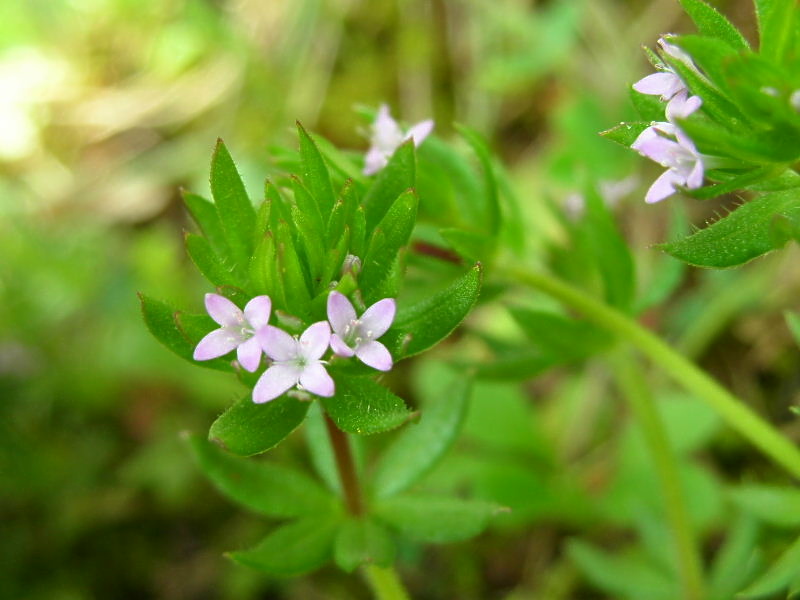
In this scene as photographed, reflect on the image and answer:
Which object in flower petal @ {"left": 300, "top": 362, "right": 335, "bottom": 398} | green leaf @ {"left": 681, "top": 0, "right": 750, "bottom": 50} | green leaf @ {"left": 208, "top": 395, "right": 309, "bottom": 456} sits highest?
green leaf @ {"left": 681, "top": 0, "right": 750, "bottom": 50}

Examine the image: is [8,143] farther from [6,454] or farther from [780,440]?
[780,440]

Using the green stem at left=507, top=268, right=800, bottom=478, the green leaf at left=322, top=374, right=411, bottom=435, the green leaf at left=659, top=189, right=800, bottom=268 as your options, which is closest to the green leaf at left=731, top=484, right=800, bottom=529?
the green stem at left=507, top=268, right=800, bottom=478

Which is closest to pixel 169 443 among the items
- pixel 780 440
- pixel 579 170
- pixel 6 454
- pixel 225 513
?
pixel 225 513

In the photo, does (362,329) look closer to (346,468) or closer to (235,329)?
(235,329)

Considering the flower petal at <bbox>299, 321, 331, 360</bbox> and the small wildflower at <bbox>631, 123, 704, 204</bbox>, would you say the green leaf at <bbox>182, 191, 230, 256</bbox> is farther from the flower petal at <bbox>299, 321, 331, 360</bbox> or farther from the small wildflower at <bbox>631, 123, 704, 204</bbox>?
the small wildflower at <bbox>631, 123, 704, 204</bbox>

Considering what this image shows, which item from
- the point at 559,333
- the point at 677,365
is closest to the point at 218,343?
the point at 559,333

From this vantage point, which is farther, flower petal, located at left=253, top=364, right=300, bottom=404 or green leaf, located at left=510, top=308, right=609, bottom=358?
green leaf, located at left=510, top=308, right=609, bottom=358

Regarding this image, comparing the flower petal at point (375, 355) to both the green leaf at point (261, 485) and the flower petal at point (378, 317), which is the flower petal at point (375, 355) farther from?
the green leaf at point (261, 485)
